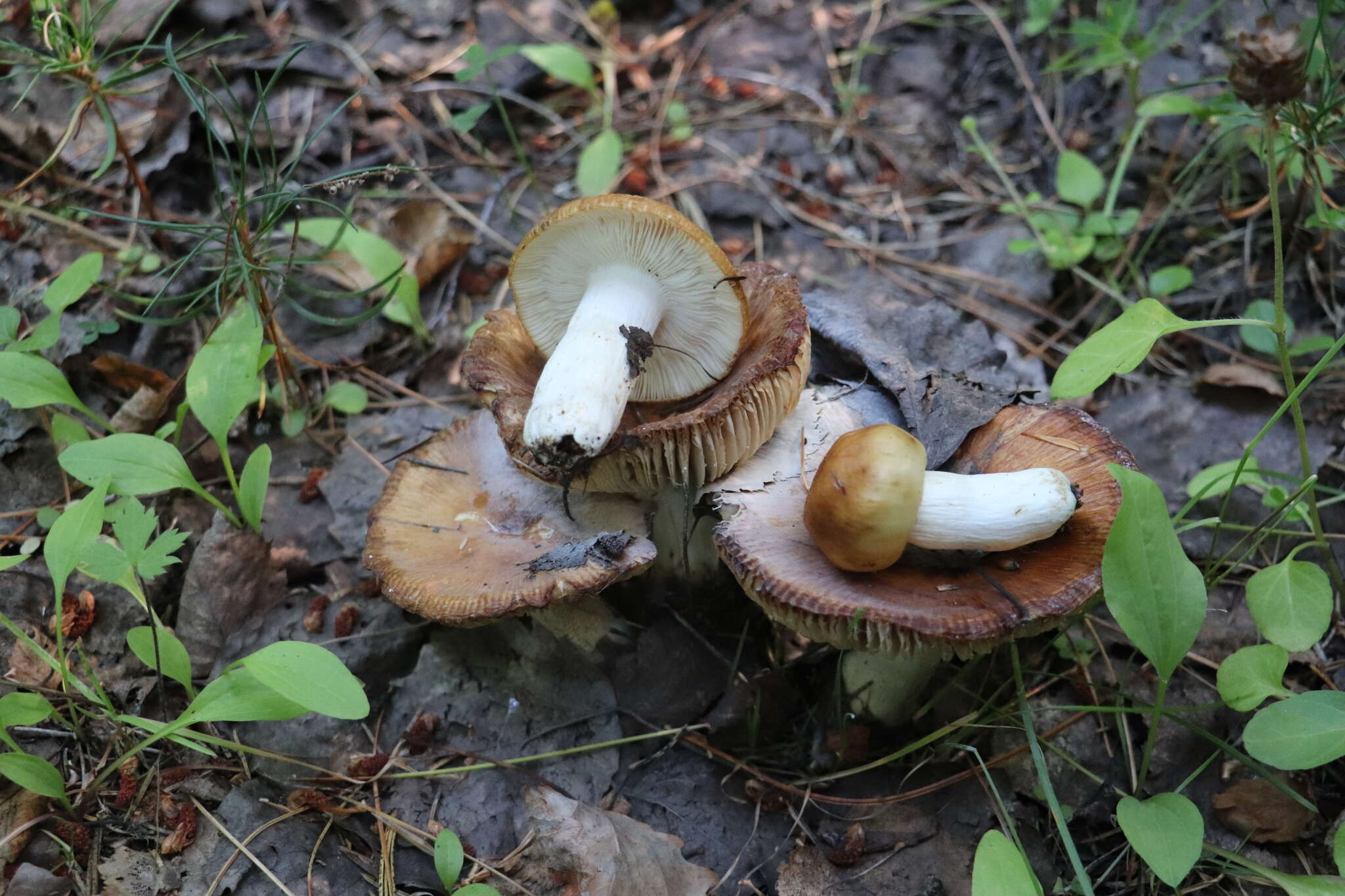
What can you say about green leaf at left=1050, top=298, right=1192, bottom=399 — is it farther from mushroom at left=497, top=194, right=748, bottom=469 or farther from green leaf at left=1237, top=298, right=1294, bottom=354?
green leaf at left=1237, top=298, right=1294, bottom=354

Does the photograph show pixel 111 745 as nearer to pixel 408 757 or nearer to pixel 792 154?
pixel 408 757

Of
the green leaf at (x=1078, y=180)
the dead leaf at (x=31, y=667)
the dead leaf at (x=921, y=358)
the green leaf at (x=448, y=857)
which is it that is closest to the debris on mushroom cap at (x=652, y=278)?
the dead leaf at (x=921, y=358)

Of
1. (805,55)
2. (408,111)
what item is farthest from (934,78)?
(408,111)

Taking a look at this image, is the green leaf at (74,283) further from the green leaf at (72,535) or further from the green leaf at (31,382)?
the green leaf at (72,535)

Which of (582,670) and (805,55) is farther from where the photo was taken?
(805,55)

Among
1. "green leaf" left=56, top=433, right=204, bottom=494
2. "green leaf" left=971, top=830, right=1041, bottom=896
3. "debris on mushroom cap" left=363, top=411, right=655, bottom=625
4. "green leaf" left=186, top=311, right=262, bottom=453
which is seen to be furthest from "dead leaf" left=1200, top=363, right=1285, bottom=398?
"green leaf" left=56, top=433, right=204, bottom=494

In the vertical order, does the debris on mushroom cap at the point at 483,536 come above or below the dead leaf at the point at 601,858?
above
